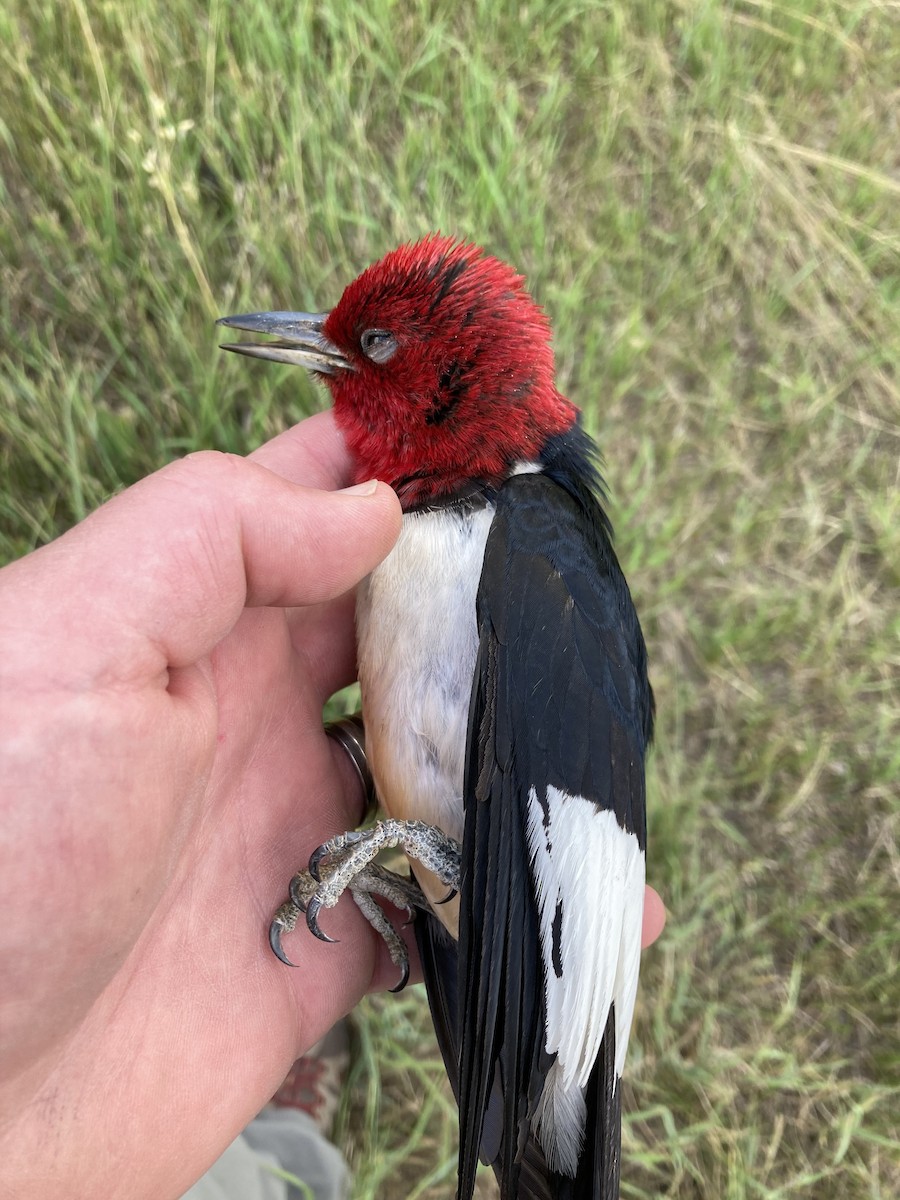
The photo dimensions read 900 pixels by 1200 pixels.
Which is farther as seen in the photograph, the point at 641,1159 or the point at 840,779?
the point at 840,779

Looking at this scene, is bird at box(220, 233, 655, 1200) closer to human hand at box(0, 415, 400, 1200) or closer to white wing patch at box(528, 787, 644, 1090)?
white wing patch at box(528, 787, 644, 1090)

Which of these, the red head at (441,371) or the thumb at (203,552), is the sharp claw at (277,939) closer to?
the thumb at (203,552)

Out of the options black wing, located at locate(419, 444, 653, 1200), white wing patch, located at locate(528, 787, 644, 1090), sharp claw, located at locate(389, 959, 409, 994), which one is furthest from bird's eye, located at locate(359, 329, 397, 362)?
sharp claw, located at locate(389, 959, 409, 994)

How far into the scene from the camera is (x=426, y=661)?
154 cm

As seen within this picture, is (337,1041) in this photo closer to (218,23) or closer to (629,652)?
(629,652)

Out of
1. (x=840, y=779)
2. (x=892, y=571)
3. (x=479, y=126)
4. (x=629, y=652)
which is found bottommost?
(x=840, y=779)

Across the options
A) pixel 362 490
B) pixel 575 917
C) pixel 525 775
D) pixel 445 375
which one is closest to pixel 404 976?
pixel 575 917

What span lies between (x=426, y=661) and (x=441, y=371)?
23.5 inches

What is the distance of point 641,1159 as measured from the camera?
2061mm

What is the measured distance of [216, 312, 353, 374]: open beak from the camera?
185cm

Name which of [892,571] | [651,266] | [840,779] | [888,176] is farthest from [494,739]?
[888,176]

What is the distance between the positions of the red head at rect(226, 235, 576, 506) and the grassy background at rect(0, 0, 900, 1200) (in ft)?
1.83

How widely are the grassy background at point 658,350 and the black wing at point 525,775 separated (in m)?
0.71

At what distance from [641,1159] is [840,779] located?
1.19 metres
